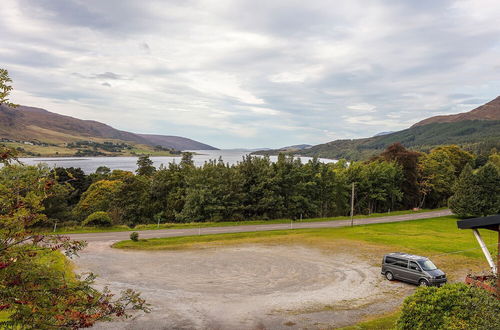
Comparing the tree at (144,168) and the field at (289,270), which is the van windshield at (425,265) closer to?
the field at (289,270)

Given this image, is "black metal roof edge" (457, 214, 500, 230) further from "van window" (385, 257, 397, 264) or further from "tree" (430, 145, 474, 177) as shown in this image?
"tree" (430, 145, 474, 177)

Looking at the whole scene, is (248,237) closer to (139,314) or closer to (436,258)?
(436,258)

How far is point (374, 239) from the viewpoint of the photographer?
41281 millimetres

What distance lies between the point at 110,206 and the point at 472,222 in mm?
62588

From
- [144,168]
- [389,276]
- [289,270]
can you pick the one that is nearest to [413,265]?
[389,276]

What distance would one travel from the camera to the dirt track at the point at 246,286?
677 inches

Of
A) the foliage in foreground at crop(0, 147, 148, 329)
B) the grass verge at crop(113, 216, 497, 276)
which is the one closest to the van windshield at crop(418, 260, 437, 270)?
the grass verge at crop(113, 216, 497, 276)

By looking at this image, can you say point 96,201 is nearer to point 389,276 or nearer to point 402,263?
point 389,276

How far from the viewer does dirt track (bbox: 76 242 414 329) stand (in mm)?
17203

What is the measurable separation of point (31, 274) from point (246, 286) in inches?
695

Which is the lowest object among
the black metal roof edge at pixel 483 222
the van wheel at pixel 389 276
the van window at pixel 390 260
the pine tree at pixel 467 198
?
the van wheel at pixel 389 276

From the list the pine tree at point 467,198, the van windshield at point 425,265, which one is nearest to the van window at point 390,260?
the van windshield at point 425,265

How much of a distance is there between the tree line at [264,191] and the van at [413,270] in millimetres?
31401

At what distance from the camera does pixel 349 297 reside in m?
20.8
